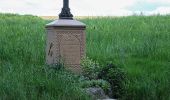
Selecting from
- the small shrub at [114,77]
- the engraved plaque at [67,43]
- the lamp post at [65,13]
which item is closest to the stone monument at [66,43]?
the engraved plaque at [67,43]

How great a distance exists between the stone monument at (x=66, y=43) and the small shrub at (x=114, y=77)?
535mm

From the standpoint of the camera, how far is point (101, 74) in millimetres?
10469

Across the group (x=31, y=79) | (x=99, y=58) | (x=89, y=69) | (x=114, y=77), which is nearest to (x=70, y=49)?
(x=89, y=69)

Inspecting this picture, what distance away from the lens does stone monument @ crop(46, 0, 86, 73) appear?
10.4m

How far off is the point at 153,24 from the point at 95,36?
10.9ft

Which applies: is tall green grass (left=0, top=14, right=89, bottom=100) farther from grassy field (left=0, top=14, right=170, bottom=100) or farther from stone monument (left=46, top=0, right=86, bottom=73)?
stone monument (left=46, top=0, right=86, bottom=73)

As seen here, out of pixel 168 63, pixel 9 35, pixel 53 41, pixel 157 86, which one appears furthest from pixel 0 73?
pixel 9 35

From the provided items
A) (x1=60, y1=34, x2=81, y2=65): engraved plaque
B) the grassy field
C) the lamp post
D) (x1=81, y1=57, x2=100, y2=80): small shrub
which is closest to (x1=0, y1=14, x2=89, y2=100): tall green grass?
the grassy field

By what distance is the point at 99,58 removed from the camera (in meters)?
12.0

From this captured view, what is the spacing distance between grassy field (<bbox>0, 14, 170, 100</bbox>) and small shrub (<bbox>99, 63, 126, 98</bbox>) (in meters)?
0.14

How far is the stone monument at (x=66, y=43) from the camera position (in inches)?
409

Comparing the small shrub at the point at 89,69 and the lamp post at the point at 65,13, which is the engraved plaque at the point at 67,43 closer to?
the small shrub at the point at 89,69

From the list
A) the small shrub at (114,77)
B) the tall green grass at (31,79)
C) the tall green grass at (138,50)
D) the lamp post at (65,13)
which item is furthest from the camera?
the lamp post at (65,13)

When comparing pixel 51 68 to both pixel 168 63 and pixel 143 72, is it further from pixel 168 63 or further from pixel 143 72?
pixel 168 63
